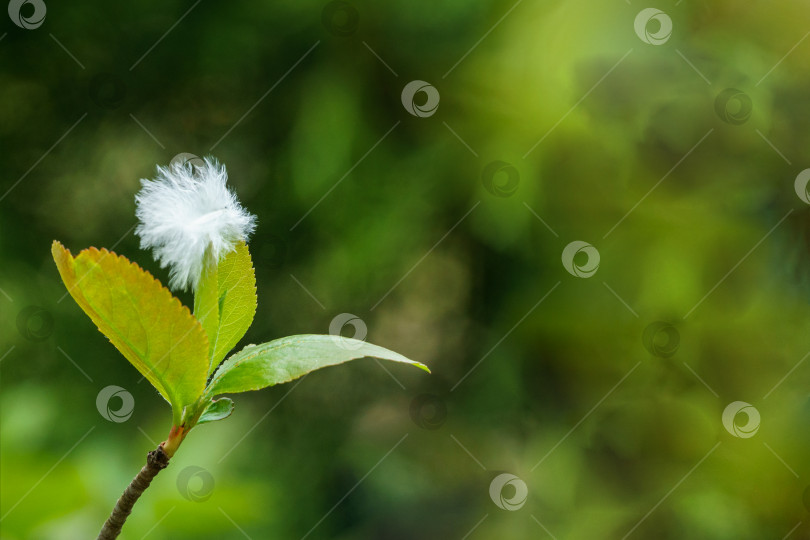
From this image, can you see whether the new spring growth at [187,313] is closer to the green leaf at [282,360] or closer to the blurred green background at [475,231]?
the green leaf at [282,360]

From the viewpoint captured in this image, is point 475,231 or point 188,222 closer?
point 188,222

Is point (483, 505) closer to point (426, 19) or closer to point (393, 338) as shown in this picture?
point (393, 338)

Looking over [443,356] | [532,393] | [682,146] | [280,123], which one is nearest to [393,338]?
[443,356]

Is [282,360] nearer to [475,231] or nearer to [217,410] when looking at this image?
[217,410]

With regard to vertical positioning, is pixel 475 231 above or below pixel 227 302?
above

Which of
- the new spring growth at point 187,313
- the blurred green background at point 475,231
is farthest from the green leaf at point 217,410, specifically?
the blurred green background at point 475,231

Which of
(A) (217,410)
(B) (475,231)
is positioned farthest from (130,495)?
(B) (475,231)
